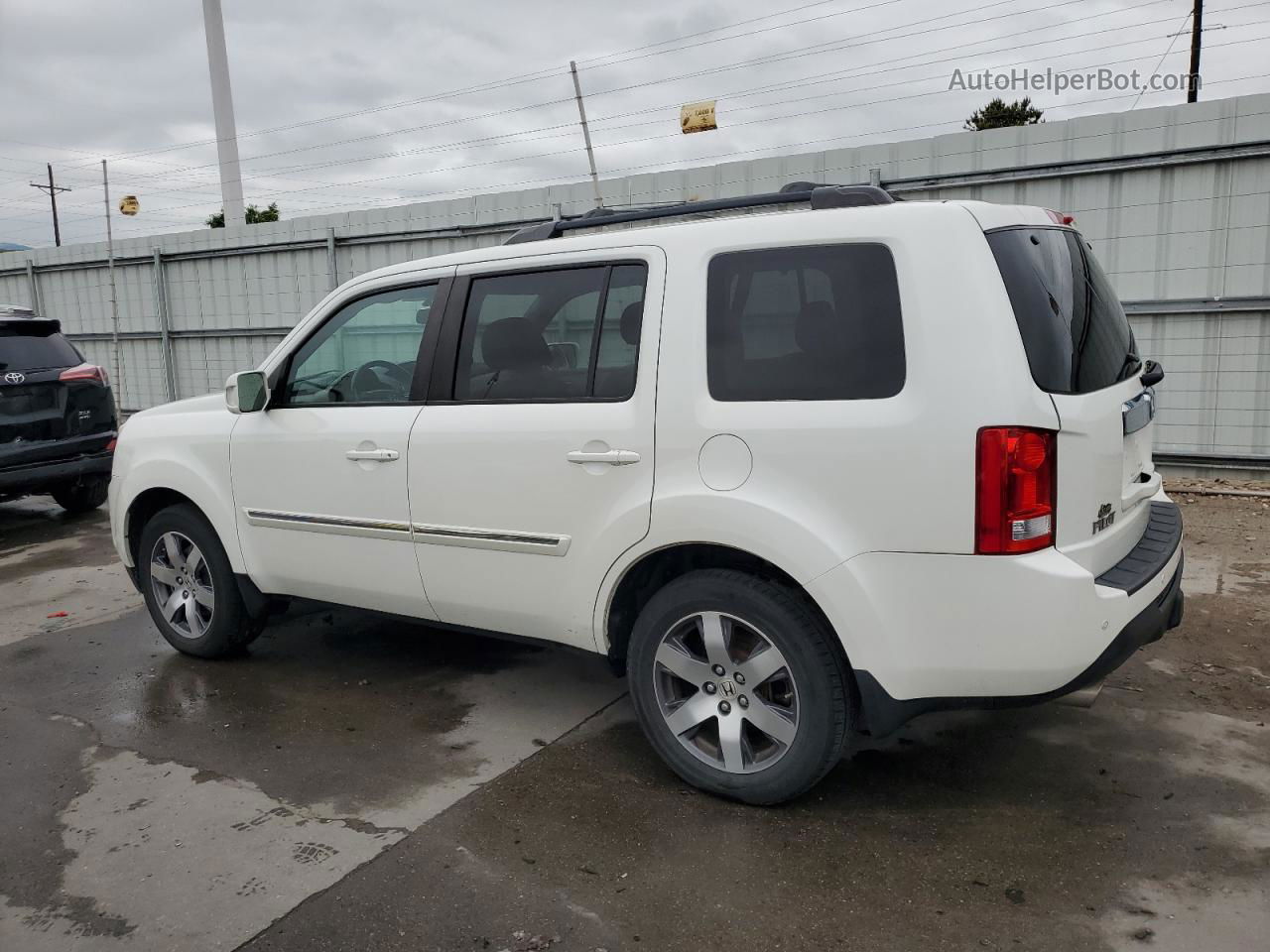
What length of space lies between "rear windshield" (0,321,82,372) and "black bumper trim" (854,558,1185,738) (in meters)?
7.44

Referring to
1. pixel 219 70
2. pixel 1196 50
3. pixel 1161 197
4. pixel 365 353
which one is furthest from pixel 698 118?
pixel 1196 50

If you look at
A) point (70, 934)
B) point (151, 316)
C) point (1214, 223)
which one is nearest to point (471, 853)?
point (70, 934)

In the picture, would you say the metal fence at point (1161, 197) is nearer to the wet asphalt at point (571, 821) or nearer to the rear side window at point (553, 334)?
the wet asphalt at point (571, 821)

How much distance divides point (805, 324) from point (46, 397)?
710 cm

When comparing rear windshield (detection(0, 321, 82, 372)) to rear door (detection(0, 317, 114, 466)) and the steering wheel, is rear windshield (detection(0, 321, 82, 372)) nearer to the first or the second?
rear door (detection(0, 317, 114, 466))

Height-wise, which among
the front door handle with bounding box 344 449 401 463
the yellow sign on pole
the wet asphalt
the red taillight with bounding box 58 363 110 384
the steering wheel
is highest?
the yellow sign on pole

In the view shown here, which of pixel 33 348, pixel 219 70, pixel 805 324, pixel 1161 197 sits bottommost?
pixel 33 348

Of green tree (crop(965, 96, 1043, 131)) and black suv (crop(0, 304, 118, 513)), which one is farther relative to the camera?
green tree (crop(965, 96, 1043, 131))

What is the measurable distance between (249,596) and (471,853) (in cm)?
214

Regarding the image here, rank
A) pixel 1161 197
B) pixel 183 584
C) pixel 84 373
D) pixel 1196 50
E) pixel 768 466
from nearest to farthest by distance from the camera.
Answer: pixel 768 466 → pixel 183 584 → pixel 1161 197 → pixel 84 373 → pixel 1196 50

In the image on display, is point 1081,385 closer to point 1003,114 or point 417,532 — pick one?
point 417,532

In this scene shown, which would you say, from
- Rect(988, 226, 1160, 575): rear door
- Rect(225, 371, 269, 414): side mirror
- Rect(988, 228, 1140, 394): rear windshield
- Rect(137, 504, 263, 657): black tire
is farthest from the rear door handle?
Rect(137, 504, 263, 657): black tire

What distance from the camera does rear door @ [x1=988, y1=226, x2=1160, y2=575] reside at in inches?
111

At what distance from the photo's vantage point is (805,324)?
3.06 metres
